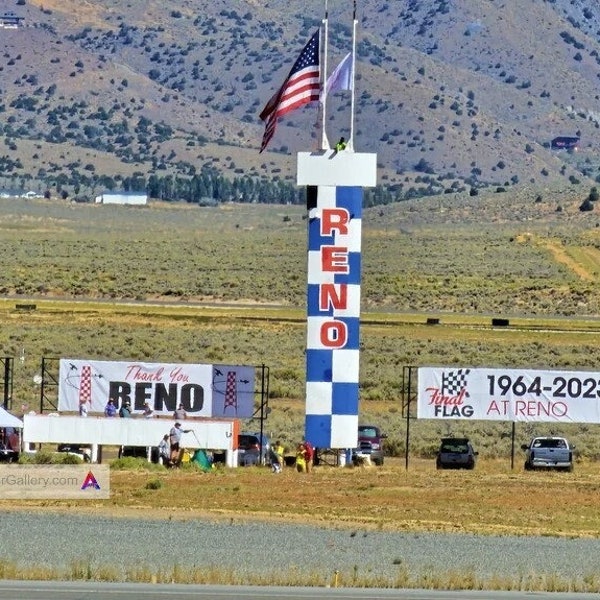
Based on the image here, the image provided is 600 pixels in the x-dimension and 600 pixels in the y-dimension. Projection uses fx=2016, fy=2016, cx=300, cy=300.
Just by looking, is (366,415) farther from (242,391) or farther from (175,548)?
(175,548)

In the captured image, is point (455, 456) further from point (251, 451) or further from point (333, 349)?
point (333, 349)

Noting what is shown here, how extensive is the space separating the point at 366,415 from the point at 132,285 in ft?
192

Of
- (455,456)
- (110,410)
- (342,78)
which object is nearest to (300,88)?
(342,78)

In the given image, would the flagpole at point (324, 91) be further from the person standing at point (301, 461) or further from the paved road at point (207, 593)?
the paved road at point (207, 593)

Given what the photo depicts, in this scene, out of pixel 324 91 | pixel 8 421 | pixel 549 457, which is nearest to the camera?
pixel 324 91

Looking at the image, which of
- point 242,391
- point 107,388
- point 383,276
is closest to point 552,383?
point 242,391

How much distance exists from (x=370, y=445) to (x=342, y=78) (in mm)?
9310

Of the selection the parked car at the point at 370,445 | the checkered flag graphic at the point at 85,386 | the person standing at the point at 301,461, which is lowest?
the person standing at the point at 301,461

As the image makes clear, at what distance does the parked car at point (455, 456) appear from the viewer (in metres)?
42.9

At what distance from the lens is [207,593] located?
2309 cm

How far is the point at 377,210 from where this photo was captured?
197875mm

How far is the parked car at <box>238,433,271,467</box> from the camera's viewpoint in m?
41.0

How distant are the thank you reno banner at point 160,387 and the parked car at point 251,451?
35.8 inches

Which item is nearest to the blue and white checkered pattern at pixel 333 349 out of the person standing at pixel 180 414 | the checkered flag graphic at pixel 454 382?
the person standing at pixel 180 414
